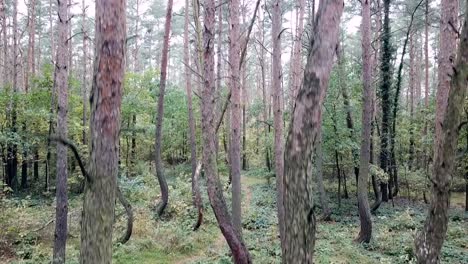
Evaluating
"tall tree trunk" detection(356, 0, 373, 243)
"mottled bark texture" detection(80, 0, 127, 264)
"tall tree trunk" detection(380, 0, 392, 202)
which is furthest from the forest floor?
"mottled bark texture" detection(80, 0, 127, 264)

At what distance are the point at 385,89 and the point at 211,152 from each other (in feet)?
43.3

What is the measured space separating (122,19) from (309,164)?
2065 millimetres

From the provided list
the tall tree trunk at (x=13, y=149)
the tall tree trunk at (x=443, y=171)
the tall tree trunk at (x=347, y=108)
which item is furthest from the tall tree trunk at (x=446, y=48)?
the tall tree trunk at (x=13, y=149)

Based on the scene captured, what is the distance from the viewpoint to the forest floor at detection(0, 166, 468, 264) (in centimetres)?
917

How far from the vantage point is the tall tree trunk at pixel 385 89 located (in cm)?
1739

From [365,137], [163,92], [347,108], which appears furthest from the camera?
[347,108]

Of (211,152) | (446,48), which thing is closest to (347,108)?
(446,48)

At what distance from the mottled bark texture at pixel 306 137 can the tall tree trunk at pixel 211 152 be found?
3.55 metres

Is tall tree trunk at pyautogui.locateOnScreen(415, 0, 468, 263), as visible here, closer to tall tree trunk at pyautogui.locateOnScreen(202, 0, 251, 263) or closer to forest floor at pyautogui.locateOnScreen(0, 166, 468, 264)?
tall tree trunk at pyautogui.locateOnScreen(202, 0, 251, 263)

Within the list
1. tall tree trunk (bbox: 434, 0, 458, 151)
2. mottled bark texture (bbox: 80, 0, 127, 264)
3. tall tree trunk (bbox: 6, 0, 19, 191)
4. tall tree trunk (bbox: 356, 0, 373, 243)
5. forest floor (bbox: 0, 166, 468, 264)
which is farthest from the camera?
tall tree trunk (bbox: 6, 0, 19, 191)

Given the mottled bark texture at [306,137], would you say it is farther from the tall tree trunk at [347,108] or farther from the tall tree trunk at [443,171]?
the tall tree trunk at [347,108]

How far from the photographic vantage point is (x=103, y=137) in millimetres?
3287

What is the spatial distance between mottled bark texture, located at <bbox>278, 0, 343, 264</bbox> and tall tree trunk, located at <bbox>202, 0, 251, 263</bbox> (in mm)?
3551

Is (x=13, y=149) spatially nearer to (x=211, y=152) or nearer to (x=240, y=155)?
(x=240, y=155)
